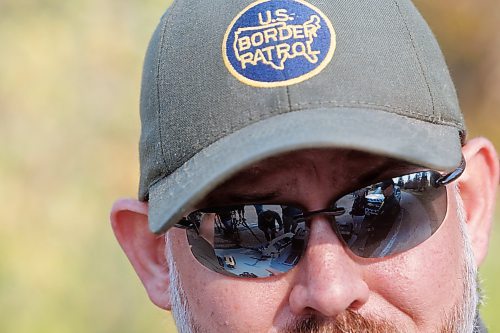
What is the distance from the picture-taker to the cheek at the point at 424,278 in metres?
1.82

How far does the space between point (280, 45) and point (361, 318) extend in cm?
61

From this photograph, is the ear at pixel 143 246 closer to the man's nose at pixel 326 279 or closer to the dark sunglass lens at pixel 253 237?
the dark sunglass lens at pixel 253 237

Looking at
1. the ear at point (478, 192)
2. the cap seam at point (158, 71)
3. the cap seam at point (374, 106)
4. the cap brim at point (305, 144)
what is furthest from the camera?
the ear at point (478, 192)

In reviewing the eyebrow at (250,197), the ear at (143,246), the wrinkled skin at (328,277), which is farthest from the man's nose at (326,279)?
the ear at (143,246)

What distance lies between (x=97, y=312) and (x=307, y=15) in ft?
12.2

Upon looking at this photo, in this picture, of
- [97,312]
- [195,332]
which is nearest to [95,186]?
[97,312]

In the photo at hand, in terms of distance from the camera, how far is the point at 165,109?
6.33ft

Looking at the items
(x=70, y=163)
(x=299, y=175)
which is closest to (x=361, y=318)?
(x=299, y=175)

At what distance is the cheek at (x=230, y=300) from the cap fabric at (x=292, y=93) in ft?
0.76

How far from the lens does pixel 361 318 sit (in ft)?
5.90

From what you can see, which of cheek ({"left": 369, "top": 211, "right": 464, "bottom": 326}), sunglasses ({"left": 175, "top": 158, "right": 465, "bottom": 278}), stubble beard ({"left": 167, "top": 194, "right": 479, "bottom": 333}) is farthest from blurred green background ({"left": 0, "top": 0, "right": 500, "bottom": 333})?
sunglasses ({"left": 175, "top": 158, "right": 465, "bottom": 278})

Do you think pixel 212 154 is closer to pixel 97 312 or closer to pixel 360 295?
pixel 360 295

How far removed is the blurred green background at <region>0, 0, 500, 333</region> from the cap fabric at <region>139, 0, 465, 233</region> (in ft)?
10.4

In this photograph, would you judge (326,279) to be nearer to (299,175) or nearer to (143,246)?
(299,175)
